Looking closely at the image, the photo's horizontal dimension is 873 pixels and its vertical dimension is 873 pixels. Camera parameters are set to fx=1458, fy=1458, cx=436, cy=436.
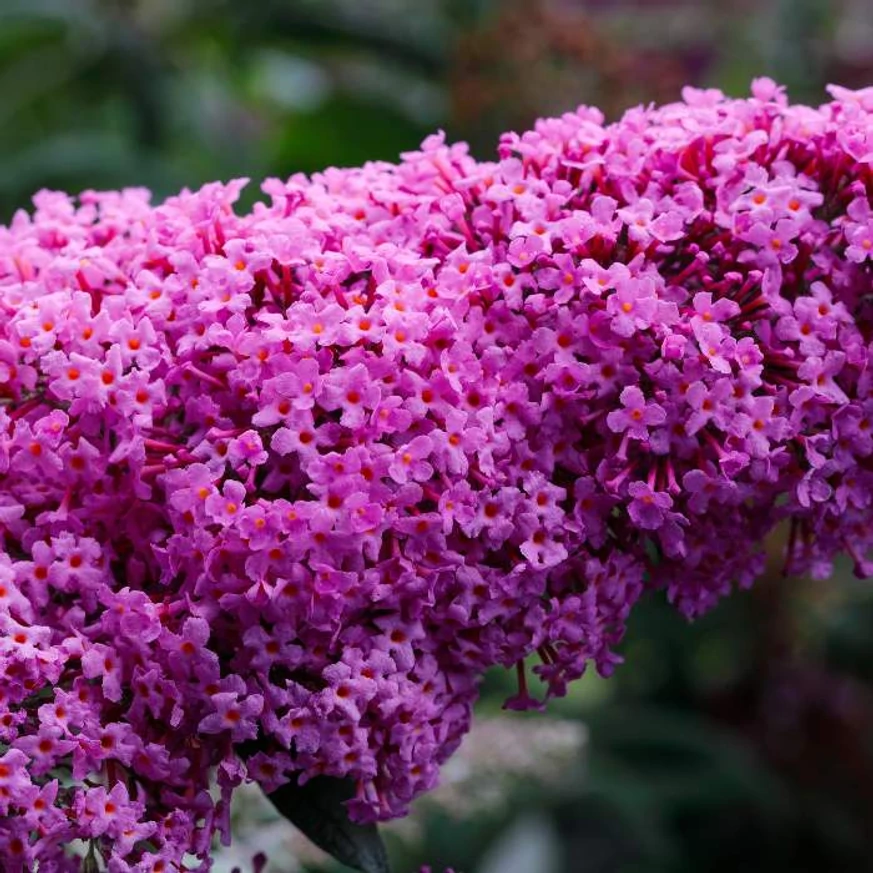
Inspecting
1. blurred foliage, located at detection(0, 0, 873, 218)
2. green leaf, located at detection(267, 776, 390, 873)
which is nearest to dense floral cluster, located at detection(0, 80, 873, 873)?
green leaf, located at detection(267, 776, 390, 873)

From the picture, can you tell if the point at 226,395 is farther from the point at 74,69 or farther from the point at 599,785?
the point at 74,69

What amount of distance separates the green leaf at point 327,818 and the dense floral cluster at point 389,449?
0.03 meters

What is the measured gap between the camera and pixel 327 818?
86cm

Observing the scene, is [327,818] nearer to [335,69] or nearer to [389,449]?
[389,449]

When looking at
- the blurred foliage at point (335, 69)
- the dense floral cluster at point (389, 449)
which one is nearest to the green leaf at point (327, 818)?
the dense floral cluster at point (389, 449)

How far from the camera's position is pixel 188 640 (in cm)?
76

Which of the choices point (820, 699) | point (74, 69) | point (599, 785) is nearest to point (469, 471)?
point (599, 785)

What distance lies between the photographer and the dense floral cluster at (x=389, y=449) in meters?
0.77

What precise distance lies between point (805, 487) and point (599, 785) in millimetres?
1298

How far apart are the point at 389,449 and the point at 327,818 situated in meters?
0.24

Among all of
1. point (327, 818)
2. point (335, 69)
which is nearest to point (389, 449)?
point (327, 818)

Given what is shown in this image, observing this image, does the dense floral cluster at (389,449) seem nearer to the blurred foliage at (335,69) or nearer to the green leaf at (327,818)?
the green leaf at (327,818)

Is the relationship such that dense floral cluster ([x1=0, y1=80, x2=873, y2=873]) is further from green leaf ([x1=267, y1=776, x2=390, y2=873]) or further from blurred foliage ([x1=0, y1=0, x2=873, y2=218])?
blurred foliage ([x1=0, y1=0, x2=873, y2=218])

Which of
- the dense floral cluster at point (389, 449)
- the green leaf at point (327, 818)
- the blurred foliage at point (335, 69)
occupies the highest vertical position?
the blurred foliage at point (335, 69)
